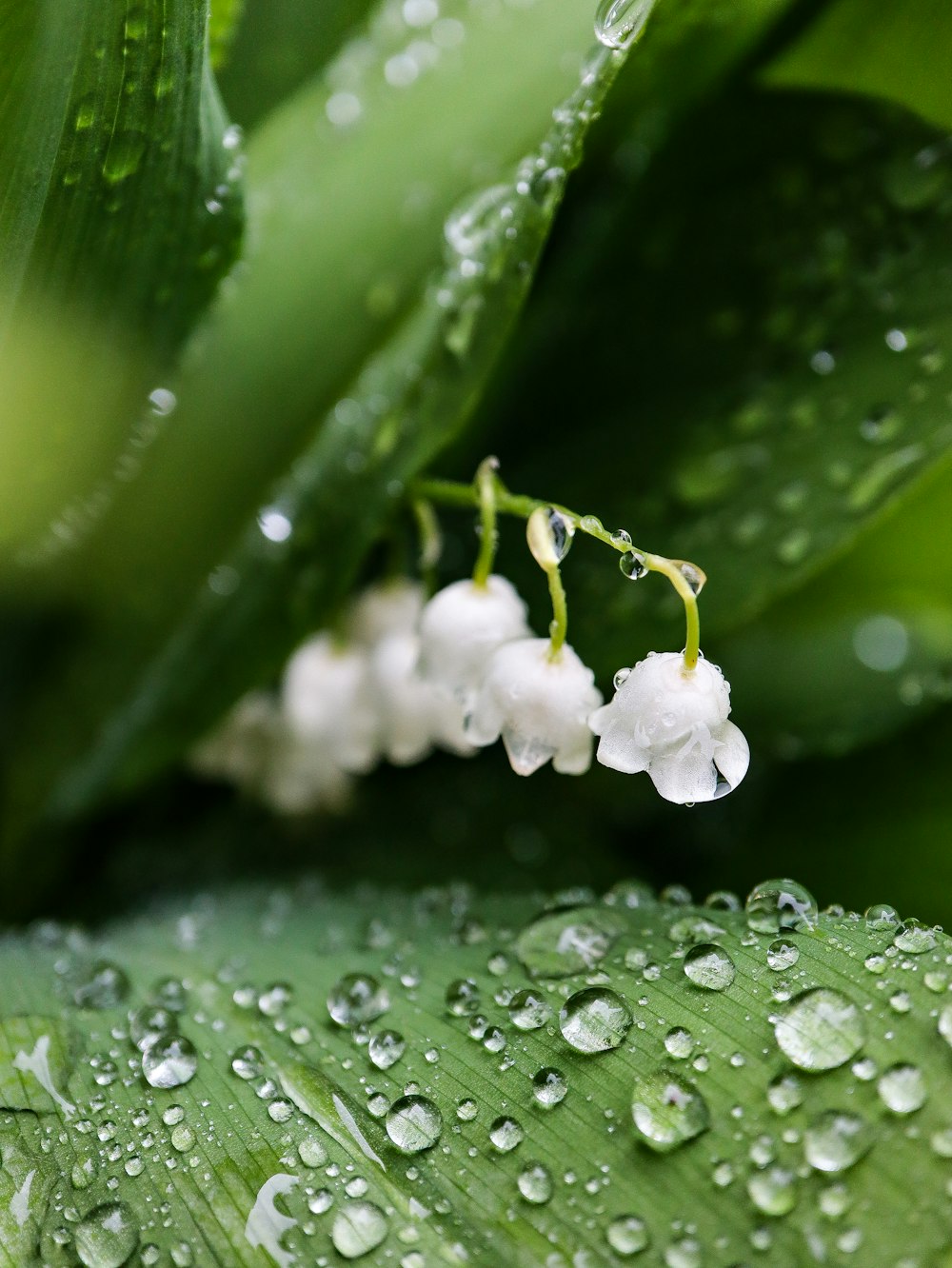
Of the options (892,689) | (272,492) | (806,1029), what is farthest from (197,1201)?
(892,689)

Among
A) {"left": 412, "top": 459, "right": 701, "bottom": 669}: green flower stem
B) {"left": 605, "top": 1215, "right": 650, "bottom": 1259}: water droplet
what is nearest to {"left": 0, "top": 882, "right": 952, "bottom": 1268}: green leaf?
{"left": 605, "top": 1215, "right": 650, "bottom": 1259}: water droplet

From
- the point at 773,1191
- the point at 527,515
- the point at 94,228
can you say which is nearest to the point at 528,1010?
the point at 773,1191

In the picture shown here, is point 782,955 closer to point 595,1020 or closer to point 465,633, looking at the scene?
point 595,1020

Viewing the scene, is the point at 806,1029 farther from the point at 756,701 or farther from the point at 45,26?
the point at 45,26

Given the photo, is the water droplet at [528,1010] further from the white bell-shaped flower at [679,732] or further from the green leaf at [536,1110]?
the white bell-shaped flower at [679,732]

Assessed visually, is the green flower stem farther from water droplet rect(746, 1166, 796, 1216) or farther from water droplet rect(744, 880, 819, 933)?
water droplet rect(746, 1166, 796, 1216)
